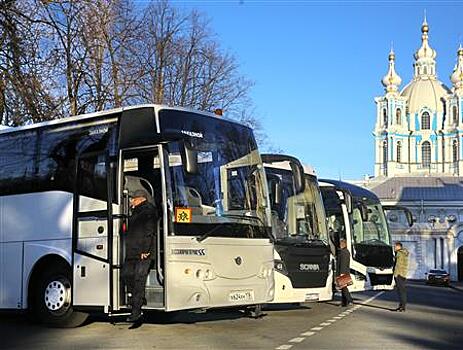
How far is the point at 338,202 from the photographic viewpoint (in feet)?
72.4

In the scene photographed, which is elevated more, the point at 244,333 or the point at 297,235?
the point at 297,235

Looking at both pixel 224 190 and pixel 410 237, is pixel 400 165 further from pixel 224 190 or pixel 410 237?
pixel 224 190

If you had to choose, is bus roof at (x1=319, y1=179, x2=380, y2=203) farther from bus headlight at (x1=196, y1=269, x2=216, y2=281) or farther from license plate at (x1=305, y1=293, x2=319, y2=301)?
bus headlight at (x1=196, y1=269, x2=216, y2=281)

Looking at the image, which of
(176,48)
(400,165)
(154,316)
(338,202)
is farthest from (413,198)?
(154,316)

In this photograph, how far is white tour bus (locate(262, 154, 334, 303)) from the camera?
1644 centimetres

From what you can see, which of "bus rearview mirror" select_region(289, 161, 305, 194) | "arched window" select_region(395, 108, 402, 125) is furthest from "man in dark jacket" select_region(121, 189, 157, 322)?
"arched window" select_region(395, 108, 402, 125)

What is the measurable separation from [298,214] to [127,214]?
247 inches

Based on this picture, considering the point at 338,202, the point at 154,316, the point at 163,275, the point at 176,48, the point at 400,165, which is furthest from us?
the point at 400,165

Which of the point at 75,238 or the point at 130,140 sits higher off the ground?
the point at 130,140

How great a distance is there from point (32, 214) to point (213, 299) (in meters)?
4.24

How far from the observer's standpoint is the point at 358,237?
22.5 metres

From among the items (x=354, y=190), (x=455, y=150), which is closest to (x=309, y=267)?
(x=354, y=190)

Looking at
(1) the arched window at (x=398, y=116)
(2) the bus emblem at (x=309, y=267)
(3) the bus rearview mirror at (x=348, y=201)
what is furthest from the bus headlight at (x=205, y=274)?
(1) the arched window at (x=398, y=116)

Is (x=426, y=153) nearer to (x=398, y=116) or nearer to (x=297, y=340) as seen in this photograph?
(x=398, y=116)
